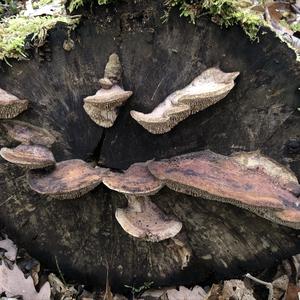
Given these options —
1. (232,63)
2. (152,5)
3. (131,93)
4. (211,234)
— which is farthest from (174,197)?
(152,5)

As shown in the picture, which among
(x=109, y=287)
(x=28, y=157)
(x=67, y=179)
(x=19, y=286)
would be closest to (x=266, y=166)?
(x=67, y=179)

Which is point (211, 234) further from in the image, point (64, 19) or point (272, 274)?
point (64, 19)

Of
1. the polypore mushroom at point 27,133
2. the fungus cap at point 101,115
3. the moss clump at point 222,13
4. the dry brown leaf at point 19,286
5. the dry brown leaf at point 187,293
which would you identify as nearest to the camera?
the moss clump at point 222,13

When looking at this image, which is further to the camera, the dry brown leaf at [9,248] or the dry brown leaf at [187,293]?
the dry brown leaf at [9,248]

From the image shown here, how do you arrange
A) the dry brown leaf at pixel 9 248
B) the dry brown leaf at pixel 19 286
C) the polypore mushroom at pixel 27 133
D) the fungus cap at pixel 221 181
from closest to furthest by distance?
the fungus cap at pixel 221 181
the polypore mushroom at pixel 27 133
the dry brown leaf at pixel 19 286
the dry brown leaf at pixel 9 248

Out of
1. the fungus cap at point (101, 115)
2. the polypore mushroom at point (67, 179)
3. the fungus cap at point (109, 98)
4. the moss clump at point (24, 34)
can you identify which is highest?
the moss clump at point (24, 34)

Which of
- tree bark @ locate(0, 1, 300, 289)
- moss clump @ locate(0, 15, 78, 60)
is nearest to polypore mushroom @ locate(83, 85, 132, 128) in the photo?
tree bark @ locate(0, 1, 300, 289)

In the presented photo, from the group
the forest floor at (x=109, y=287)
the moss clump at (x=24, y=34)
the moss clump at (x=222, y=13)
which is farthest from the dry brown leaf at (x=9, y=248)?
the moss clump at (x=222, y=13)

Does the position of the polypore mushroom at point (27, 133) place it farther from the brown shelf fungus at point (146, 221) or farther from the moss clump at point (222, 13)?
the moss clump at point (222, 13)
